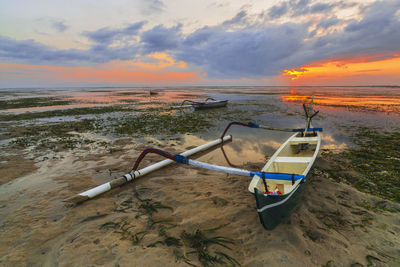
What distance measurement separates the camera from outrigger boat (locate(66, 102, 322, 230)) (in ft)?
12.1

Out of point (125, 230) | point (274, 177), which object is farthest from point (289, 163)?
point (125, 230)

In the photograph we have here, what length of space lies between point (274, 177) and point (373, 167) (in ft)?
21.5

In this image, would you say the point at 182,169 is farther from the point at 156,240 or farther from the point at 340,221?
the point at 340,221

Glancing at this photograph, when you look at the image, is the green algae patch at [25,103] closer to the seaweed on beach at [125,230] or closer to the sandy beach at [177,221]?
the sandy beach at [177,221]

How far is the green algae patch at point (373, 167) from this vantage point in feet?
19.9

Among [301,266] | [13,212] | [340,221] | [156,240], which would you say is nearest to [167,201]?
[156,240]

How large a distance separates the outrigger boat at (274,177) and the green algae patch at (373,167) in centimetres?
158

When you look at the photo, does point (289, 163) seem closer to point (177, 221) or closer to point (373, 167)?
point (373, 167)

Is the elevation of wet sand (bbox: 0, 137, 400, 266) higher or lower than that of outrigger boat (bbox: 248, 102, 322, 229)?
lower

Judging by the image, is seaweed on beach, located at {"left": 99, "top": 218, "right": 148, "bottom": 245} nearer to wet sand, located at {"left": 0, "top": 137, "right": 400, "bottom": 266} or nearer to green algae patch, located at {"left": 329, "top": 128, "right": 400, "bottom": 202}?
wet sand, located at {"left": 0, "top": 137, "right": 400, "bottom": 266}

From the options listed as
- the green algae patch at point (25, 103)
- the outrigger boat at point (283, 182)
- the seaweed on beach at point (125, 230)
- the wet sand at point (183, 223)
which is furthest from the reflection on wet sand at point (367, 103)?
the green algae patch at point (25, 103)

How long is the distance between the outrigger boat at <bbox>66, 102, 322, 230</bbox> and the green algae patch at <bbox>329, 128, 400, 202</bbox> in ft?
5.18

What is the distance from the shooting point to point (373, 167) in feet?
24.9

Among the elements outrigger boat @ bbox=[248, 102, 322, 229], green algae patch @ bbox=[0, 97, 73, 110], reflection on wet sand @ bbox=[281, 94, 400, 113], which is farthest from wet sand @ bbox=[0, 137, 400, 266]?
green algae patch @ bbox=[0, 97, 73, 110]
